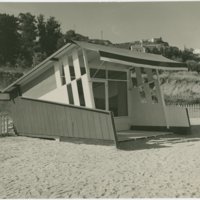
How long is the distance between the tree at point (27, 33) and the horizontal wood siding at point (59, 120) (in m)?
22.1

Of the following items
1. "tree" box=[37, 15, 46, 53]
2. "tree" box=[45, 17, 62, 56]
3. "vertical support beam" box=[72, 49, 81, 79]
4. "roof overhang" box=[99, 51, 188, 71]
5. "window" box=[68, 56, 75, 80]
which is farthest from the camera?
"tree" box=[45, 17, 62, 56]

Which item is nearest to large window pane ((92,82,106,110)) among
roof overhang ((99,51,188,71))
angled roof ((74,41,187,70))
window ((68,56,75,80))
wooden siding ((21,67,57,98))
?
window ((68,56,75,80))

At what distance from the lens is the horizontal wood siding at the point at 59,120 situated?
425 inches

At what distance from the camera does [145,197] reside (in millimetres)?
5398

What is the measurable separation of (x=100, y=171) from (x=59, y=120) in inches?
221

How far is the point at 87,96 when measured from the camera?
38.6 feet

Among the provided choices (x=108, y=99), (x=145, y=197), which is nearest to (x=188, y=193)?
(x=145, y=197)

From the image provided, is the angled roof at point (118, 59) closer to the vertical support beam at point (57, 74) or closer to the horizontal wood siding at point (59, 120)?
the vertical support beam at point (57, 74)

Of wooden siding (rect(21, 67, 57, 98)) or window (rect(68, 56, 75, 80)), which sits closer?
window (rect(68, 56, 75, 80))

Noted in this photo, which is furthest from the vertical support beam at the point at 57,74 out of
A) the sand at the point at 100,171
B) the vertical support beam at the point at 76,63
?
the sand at the point at 100,171

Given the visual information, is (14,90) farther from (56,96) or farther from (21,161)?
(21,161)

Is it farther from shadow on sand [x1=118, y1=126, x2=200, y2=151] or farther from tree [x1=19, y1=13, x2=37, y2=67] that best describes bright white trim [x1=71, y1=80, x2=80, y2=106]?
tree [x1=19, y1=13, x2=37, y2=67]

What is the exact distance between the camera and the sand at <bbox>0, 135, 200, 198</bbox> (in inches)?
228

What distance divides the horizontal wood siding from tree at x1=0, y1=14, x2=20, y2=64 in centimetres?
1695
